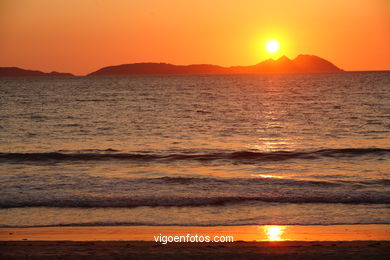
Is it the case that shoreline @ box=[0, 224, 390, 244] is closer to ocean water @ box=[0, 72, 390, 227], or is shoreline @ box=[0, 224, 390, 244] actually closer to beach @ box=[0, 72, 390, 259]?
beach @ box=[0, 72, 390, 259]

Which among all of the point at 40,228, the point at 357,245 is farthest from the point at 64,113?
the point at 357,245

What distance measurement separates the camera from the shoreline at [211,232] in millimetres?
10414

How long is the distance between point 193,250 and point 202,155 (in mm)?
14537

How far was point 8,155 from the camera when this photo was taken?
23.6m

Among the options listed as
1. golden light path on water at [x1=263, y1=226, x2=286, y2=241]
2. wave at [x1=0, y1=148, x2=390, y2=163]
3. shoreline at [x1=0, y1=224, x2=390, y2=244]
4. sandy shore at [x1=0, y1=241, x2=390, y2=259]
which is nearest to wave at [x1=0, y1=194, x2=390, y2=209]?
shoreline at [x1=0, y1=224, x2=390, y2=244]

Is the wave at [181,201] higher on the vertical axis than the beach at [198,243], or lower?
lower

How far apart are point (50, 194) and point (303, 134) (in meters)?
21.1

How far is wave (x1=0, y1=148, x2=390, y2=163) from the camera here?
22750mm

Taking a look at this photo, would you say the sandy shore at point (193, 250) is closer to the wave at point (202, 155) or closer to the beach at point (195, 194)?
the beach at point (195, 194)

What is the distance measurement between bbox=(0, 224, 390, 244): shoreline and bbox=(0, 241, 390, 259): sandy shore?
0.77m

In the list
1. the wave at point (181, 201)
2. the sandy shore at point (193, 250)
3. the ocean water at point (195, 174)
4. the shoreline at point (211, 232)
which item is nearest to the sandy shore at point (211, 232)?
the shoreline at point (211, 232)

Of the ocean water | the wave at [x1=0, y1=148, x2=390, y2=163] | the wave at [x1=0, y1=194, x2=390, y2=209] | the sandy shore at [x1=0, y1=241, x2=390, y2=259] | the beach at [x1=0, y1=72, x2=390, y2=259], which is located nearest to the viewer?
the sandy shore at [x1=0, y1=241, x2=390, y2=259]

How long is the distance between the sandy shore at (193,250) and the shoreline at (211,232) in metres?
0.77

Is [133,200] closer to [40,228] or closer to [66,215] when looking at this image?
[66,215]
